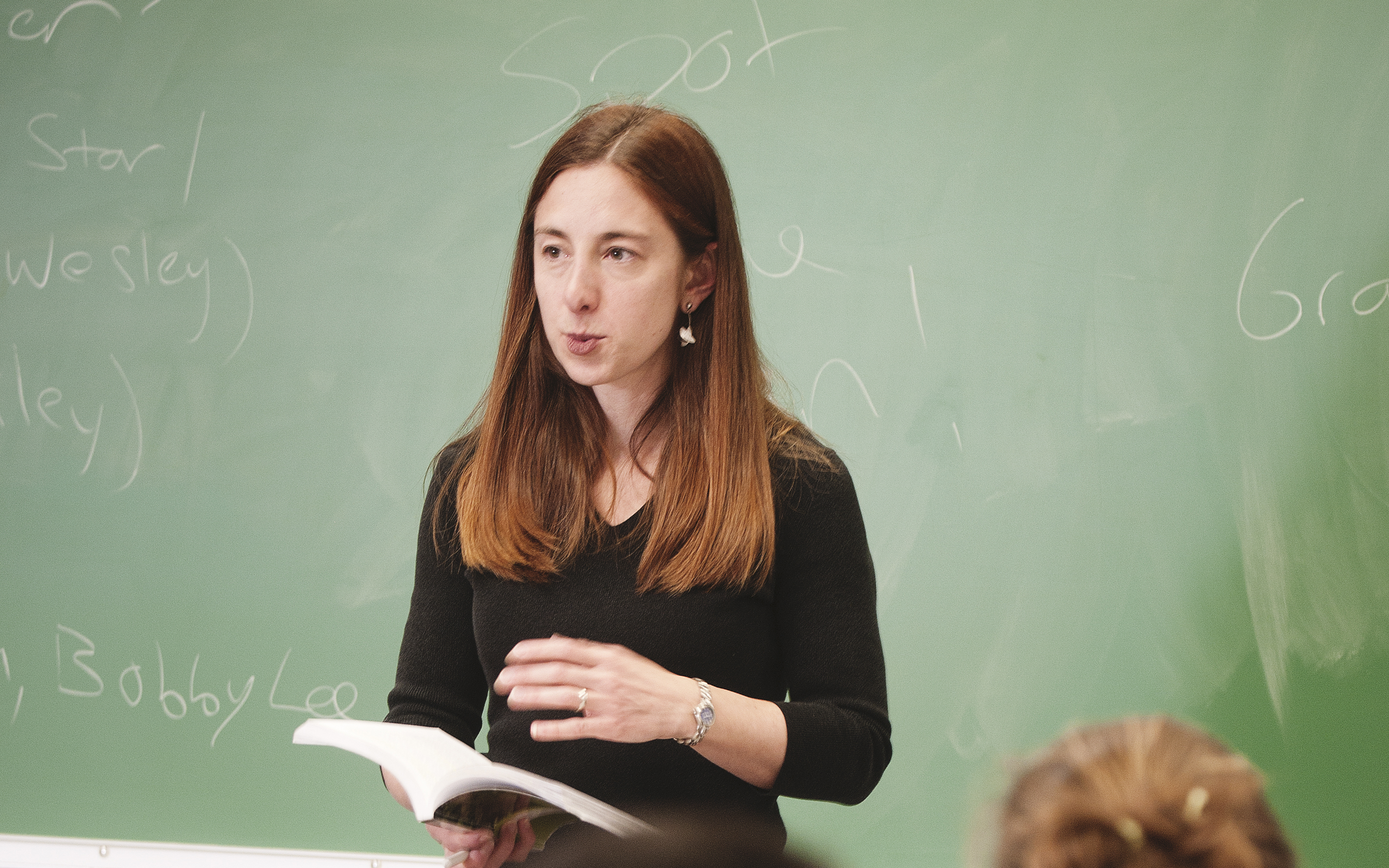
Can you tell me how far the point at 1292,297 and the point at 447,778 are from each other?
1.77 metres

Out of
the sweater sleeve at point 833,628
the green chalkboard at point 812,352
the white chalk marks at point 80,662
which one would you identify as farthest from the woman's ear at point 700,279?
the white chalk marks at point 80,662

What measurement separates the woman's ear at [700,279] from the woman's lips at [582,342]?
0.39 ft

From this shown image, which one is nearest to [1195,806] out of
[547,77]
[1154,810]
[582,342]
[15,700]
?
[1154,810]

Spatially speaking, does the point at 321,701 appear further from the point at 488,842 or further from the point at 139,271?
the point at 488,842

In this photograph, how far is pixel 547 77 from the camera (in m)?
2.09

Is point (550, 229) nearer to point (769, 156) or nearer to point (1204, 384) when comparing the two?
point (769, 156)

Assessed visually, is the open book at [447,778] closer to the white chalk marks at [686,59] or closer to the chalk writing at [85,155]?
the white chalk marks at [686,59]

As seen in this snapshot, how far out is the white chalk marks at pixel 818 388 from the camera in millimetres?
2020

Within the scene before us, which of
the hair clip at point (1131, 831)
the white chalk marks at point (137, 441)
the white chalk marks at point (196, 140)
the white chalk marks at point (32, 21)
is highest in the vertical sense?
the white chalk marks at point (32, 21)

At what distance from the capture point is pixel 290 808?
210 centimetres

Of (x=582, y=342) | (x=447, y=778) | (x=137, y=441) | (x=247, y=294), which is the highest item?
(x=247, y=294)

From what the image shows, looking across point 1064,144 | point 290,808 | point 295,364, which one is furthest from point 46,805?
point 1064,144

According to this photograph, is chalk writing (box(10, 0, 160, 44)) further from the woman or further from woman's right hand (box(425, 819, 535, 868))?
woman's right hand (box(425, 819, 535, 868))

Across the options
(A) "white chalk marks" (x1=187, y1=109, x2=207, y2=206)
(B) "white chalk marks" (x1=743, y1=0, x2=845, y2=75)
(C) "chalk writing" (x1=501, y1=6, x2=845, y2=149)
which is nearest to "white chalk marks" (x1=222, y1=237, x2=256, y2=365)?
(A) "white chalk marks" (x1=187, y1=109, x2=207, y2=206)
